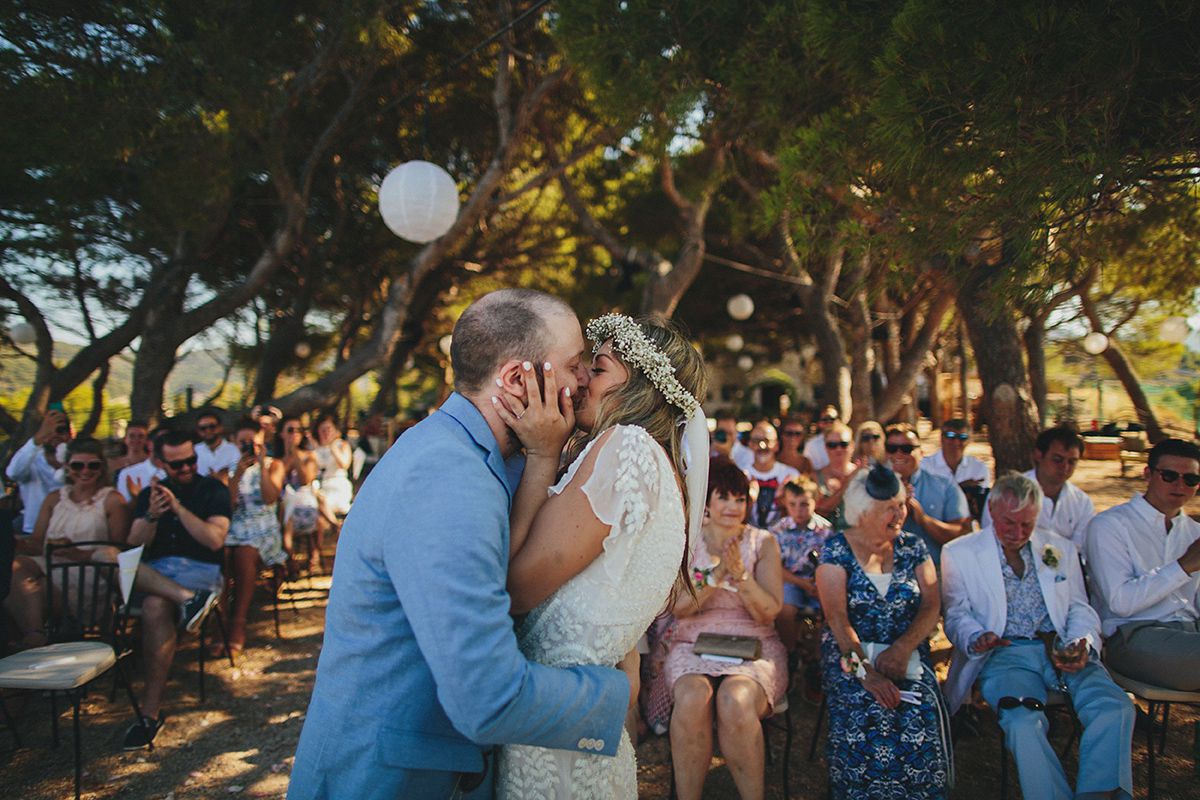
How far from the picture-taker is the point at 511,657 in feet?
3.66

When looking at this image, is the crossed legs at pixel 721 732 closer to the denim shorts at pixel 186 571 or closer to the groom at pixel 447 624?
the groom at pixel 447 624

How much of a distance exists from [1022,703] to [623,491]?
8.92ft

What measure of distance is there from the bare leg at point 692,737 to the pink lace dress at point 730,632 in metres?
0.14

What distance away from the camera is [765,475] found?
18.8 feet

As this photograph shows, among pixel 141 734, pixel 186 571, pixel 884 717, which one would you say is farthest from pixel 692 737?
pixel 186 571

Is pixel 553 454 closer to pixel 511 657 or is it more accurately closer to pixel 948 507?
pixel 511 657

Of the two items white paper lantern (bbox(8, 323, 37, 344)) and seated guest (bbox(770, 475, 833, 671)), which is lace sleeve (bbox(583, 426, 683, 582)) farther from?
white paper lantern (bbox(8, 323, 37, 344))

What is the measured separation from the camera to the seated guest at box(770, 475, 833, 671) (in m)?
4.18

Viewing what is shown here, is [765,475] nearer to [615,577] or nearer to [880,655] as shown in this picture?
[880,655]

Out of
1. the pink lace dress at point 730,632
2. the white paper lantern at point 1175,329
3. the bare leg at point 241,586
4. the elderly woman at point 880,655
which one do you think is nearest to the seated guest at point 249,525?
the bare leg at point 241,586

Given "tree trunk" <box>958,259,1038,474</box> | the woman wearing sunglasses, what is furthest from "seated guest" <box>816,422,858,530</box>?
the woman wearing sunglasses

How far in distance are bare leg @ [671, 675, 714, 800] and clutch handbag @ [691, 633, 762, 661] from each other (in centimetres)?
15

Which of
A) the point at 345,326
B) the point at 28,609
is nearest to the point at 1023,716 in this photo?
the point at 28,609

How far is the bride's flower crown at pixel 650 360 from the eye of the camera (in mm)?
1583
